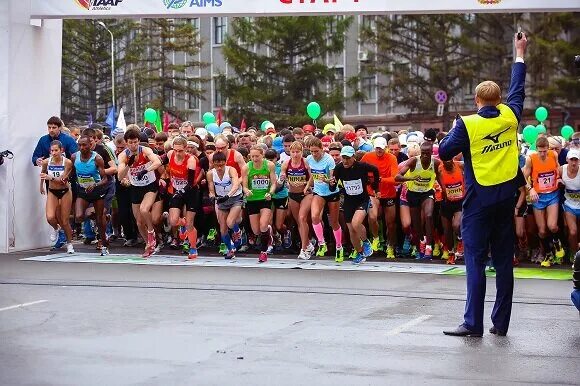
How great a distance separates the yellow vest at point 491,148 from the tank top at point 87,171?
385 inches

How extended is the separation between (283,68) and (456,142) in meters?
48.7

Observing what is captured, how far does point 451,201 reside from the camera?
57.5ft

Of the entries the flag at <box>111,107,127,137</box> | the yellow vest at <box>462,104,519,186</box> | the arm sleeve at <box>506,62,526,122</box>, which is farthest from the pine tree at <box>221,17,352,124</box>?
the yellow vest at <box>462,104,519,186</box>

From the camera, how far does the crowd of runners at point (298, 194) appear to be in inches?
685

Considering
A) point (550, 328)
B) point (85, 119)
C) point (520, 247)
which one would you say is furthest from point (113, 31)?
point (550, 328)

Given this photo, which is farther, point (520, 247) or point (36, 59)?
point (36, 59)

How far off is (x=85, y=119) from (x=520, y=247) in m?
47.2

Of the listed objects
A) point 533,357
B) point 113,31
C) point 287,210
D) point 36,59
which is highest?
point 113,31

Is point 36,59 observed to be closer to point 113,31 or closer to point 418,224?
point 418,224

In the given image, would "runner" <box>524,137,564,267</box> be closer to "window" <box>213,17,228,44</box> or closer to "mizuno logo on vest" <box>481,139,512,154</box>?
"mizuno logo on vest" <box>481,139,512,154</box>

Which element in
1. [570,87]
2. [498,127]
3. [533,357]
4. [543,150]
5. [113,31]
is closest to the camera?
[533,357]

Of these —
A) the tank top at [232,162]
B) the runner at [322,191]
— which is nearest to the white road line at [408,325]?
the runner at [322,191]

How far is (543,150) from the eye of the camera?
17.4 meters

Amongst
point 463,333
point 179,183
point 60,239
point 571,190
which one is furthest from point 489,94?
point 60,239
